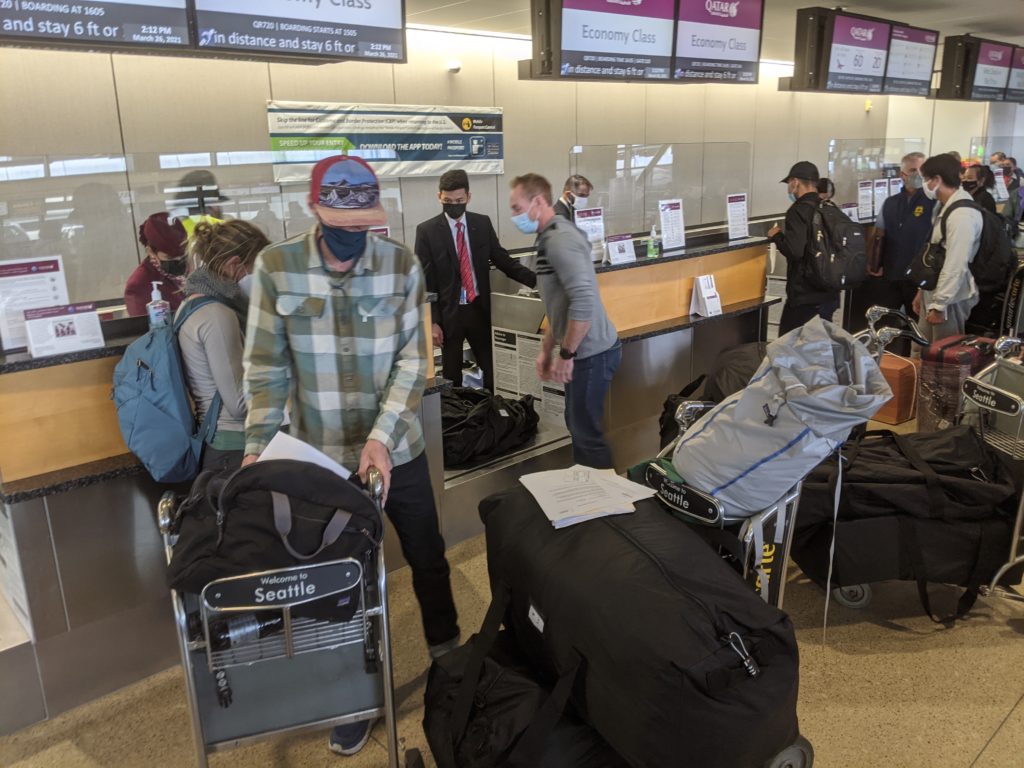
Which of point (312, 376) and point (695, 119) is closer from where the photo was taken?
point (312, 376)

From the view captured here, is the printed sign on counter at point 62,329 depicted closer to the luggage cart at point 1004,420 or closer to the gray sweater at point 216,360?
the gray sweater at point 216,360

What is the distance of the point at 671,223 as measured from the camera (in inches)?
176

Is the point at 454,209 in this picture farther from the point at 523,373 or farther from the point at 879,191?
the point at 879,191

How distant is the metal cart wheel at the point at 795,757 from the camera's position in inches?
71.6

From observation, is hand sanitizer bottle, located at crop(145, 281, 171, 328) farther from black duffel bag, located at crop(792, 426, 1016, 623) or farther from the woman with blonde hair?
black duffel bag, located at crop(792, 426, 1016, 623)

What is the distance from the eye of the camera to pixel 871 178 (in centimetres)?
730

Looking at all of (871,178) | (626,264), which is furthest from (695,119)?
(626,264)

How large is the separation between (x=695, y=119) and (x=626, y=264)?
5.19 m

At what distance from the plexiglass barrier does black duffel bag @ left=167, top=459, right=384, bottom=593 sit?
12.1ft

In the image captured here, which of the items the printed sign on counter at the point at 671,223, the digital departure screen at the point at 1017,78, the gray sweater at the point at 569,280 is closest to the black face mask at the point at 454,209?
the printed sign on counter at the point at 671,223

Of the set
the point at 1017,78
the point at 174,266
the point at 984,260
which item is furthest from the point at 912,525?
the point at 1017,78

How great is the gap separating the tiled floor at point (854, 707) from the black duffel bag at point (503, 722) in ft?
1.43

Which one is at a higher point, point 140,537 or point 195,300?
point 195,300

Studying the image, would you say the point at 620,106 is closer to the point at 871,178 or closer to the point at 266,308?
the point at 871,178
